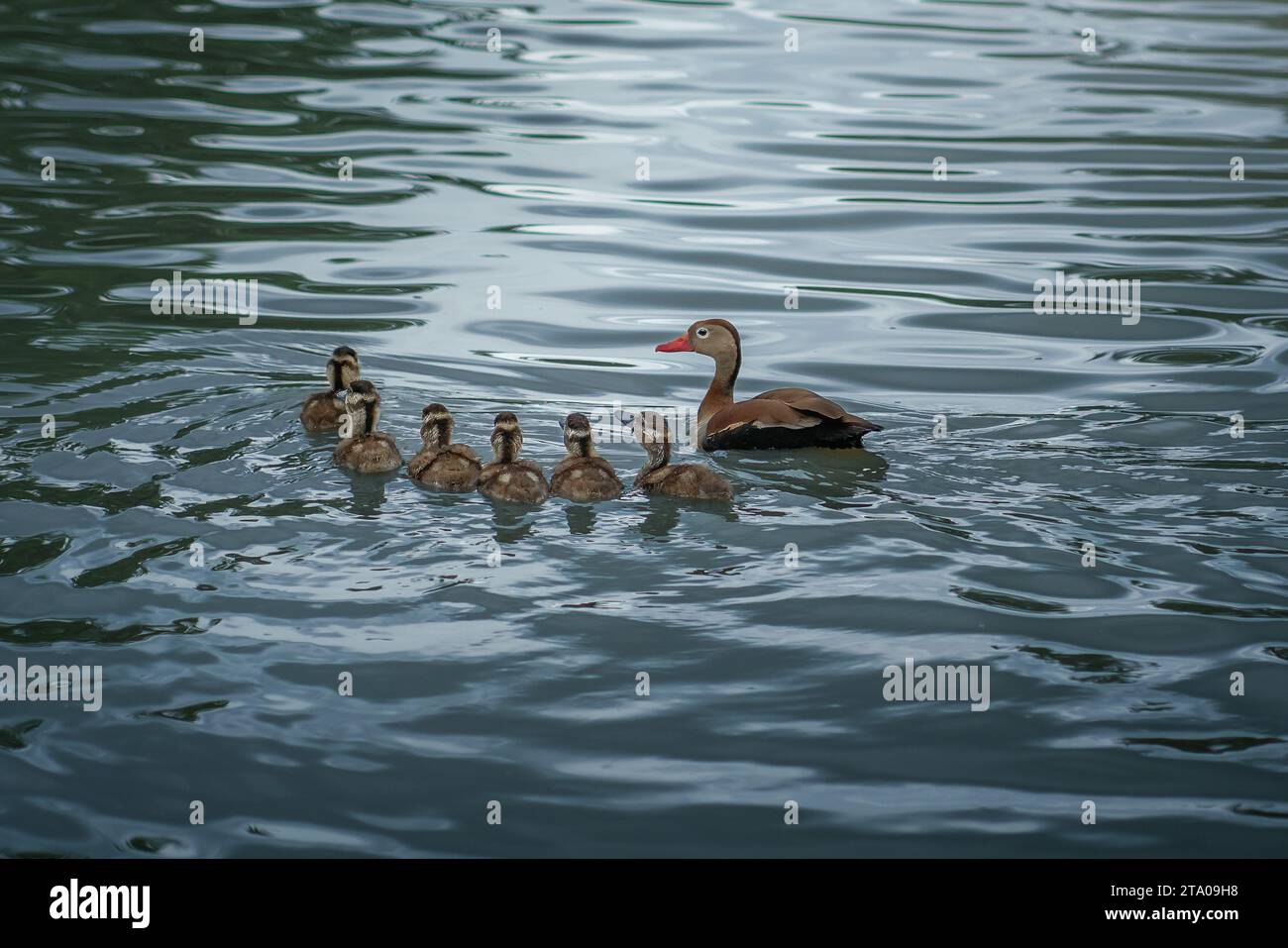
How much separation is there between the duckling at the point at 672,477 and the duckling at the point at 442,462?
0.95 meters

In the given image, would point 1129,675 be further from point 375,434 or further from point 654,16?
point 654,16

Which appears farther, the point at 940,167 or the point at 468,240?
the point at 940,167

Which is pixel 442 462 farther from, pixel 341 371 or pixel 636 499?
pixel 341 371

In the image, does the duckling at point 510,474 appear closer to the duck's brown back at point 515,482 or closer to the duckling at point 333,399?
the duck's brown back at point 515,482

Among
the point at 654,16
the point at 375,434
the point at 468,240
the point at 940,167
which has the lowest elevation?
the point at 375,434

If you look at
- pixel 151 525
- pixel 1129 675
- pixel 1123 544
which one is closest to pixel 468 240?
pixel 151 525

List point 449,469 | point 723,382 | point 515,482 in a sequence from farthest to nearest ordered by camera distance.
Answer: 1. point 723,382
2. point 449,469
3. point 515,482

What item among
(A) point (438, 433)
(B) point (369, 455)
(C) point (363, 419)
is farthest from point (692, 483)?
(C) point (363, 419)

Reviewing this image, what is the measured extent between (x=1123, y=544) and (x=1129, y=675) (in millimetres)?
1436

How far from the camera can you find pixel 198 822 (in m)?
5.62

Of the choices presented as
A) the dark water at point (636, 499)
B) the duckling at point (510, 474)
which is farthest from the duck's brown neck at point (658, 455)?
the duckling at point (510, 474)

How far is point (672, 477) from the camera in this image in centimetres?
874

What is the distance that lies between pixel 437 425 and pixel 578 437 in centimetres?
97

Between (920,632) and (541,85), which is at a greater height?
(541,85)
